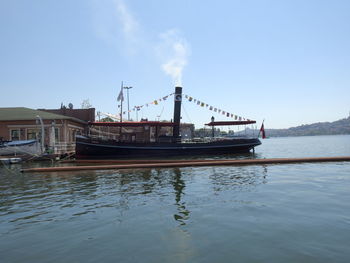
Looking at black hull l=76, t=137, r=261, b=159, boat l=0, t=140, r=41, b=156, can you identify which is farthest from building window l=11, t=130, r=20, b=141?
black hull l=76, t=137, r=261, b=159

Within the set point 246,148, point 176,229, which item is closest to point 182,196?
point 176,229

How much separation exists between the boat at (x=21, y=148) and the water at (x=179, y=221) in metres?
14.5

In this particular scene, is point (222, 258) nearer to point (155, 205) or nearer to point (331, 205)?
point (155, 205)

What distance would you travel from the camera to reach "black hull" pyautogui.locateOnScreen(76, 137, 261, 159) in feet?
86.0

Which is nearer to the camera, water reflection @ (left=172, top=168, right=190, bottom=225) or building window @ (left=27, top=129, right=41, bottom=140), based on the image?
water reflection @ (left=172, top=168, right=190, bottom=225)

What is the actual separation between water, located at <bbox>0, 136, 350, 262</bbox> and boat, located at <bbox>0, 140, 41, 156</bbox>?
14.5 m

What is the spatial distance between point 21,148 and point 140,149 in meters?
10.3

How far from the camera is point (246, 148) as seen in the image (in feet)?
111

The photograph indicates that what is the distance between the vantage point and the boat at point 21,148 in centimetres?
2522

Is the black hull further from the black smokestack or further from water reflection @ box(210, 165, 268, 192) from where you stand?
water reflection @ box(210, 165, 268, 192)

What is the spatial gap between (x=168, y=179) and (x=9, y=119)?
24438 millimetres

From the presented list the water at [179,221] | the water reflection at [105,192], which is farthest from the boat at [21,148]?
the water at [179,221]

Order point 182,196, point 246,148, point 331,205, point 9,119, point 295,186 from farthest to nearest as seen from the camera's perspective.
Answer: point 246,148
point 9,119
point 295,186
point 182,196
point 331,205

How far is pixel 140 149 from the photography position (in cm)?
2772
